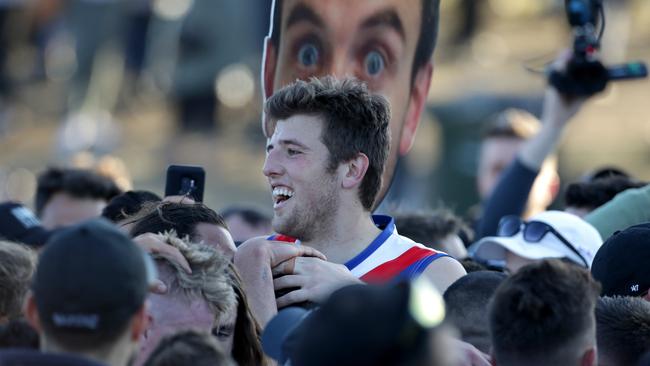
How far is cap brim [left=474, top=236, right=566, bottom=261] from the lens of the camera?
18.4 feet

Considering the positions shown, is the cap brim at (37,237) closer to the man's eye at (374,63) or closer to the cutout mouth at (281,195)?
the man's eye at (374,63)

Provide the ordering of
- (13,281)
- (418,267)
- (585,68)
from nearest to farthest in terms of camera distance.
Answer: (13,281)
(418,267)
(585,68)

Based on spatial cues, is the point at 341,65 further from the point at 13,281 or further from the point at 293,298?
the point at 13,281

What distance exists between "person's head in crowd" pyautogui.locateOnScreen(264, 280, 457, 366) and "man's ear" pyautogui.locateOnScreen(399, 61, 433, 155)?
9.49ft

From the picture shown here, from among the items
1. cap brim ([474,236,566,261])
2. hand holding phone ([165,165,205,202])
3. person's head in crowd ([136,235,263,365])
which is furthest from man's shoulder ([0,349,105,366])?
cap brim ([474,236,566,261])

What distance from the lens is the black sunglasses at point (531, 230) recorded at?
18.1 feet

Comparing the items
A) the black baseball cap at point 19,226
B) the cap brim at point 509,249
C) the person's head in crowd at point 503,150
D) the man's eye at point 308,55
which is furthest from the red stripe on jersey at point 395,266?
the person's head in crowd at point 503,150

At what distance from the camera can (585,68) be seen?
6.31 m

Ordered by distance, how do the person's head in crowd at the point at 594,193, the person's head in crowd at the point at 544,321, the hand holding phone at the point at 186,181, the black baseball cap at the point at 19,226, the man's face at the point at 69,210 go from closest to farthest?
the person's head in crowd at the point at 544,321 → the hand holding phone at the point at 186,181 → the black baseball cap at the point at 19,226 → the person's head in crowd at the point at 594,193 → the man's face at the point at 69,210

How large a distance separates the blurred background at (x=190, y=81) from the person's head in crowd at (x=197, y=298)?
1208cm

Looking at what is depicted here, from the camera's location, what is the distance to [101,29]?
19.4 meters

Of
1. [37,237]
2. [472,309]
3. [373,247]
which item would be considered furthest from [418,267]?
[37,237]

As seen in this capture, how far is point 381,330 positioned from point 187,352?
2.65 feet

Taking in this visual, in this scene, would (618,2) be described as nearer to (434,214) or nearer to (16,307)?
(434,214)
